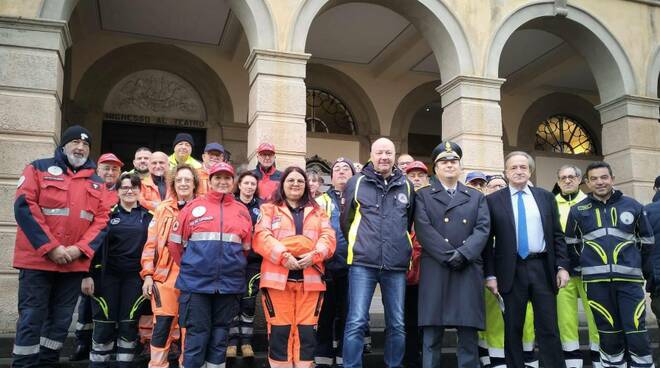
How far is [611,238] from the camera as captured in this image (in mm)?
5113

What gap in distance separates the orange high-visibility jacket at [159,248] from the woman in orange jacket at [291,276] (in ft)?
2.67

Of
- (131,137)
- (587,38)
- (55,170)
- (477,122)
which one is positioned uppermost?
(587,38)

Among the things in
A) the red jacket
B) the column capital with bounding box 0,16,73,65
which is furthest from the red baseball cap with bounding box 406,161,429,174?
the column capital with bounding box 0,16,73,65

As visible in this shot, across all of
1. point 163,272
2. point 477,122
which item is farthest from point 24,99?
point 477,122

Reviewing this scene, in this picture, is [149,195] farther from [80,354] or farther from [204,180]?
[80,354]

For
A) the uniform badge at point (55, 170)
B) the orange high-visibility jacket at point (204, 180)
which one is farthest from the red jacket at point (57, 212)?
the orange high-visibility jacket at point (204, 180)

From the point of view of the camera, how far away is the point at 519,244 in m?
4.79

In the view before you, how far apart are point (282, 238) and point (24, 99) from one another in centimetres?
442

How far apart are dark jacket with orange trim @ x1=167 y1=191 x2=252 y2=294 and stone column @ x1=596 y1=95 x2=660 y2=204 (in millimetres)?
7984

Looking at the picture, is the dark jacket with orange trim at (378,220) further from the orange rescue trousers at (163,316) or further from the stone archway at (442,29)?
the stone archway at (442,29)

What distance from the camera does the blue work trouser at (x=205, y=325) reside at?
14.2ft

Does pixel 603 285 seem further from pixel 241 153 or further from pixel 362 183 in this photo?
pixel 241 153

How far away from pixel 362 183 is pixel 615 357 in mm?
2870

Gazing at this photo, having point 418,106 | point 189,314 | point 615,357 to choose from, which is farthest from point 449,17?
point 189,314
